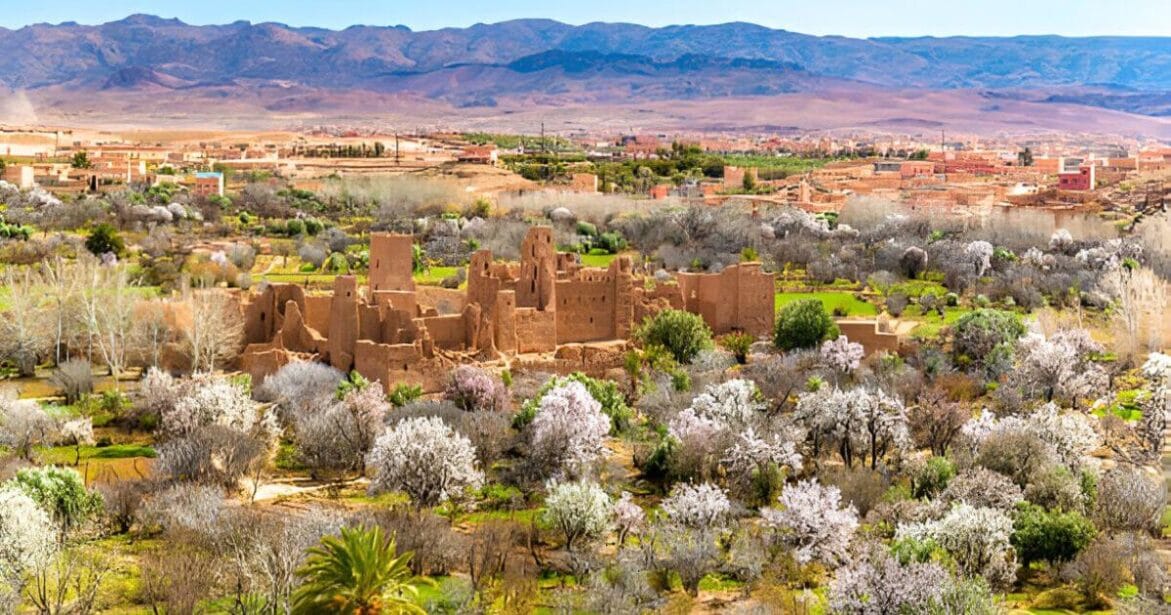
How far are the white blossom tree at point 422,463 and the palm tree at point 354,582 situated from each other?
513cm

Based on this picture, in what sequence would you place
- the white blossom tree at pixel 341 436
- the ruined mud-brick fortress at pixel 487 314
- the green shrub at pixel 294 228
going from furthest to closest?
1. the green shrub at pixel 294 228
2. the ruined mud-brick fortress at pixel 487 314
3. the white blossom tree at pixel 341 436

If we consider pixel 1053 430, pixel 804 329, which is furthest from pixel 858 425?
pixel 804 329

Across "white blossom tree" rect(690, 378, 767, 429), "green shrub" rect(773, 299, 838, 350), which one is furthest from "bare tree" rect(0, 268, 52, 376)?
"green shrub" rect(773, 299, 838, 350)

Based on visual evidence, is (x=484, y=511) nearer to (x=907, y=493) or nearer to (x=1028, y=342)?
(x=907, y=493)

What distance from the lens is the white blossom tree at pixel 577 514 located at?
22391mm

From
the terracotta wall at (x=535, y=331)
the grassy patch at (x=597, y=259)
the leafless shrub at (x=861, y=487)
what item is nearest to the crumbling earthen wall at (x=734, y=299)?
the terracotta wall at (x=535, y=331)

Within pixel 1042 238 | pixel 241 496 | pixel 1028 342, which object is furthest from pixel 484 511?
pixel 1042 238

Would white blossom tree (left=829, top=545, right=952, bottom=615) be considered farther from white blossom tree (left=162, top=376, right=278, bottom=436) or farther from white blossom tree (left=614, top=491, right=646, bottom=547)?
white blossom tree (left=162, top=376, right=278, bottom=436)

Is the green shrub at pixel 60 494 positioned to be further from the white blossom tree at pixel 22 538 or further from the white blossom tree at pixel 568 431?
the white blossom tree at pixel 568 431

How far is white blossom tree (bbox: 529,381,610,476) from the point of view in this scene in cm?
2575

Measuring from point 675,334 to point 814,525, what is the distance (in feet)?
39.5

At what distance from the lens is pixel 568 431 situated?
26141 mm

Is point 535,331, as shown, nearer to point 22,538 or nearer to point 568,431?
point 568,431

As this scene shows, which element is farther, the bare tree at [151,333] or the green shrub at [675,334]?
the bare tree at [151,333]
